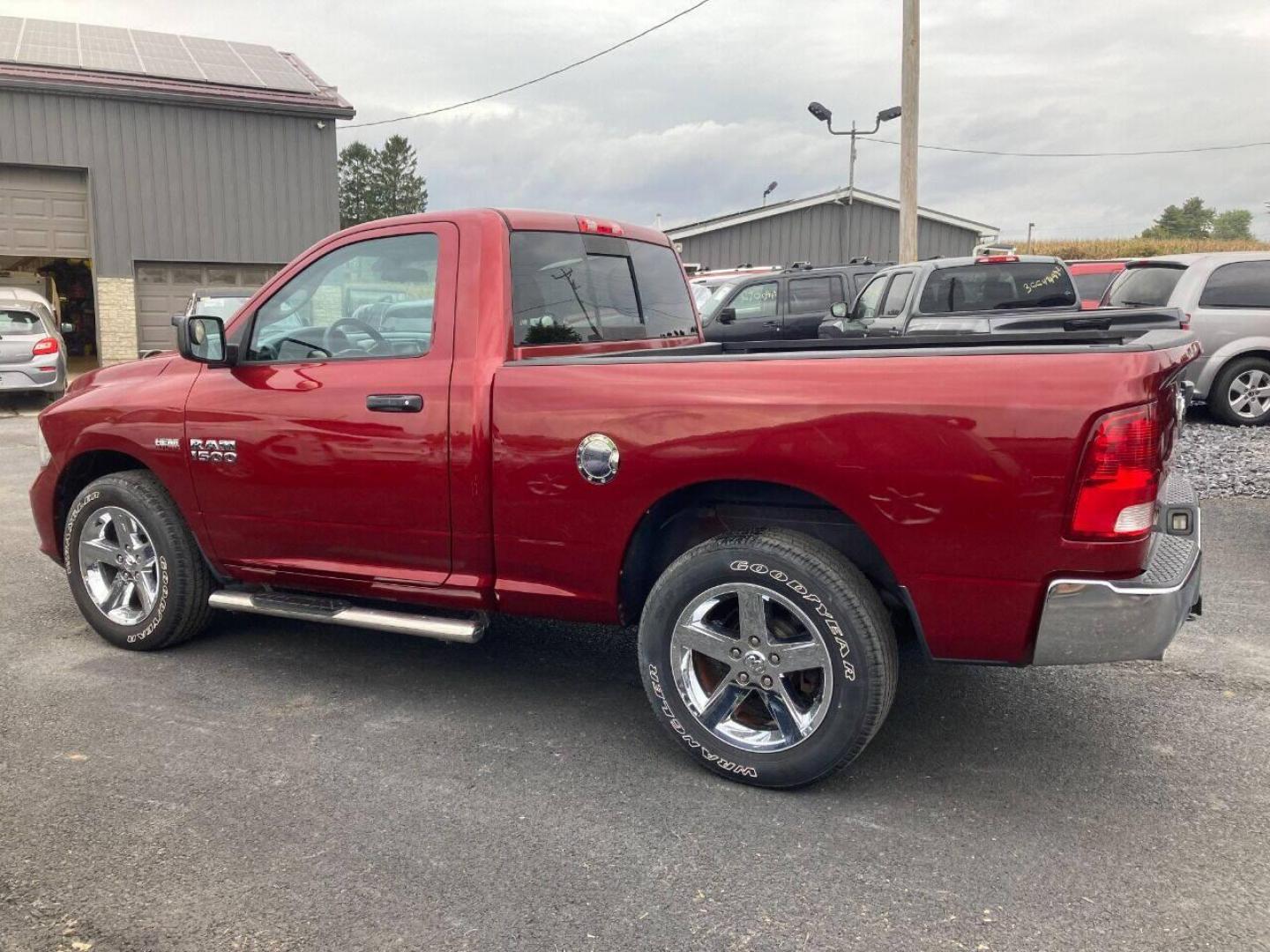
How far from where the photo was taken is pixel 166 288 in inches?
842

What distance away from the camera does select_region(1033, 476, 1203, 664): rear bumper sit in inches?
109

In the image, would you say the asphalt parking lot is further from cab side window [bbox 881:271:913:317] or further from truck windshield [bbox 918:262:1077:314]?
cab side window [bbox 881:271:913:317]

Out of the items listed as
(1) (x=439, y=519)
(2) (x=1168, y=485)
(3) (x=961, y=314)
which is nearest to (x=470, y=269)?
(1) (x=439, y=519)

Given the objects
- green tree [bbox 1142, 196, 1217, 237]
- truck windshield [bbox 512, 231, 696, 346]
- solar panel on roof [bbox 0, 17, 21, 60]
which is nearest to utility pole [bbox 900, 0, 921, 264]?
truck windshield [bbox 512, 231, 696, 346]

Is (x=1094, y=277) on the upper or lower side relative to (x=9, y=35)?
lower

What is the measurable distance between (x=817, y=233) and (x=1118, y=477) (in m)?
29.1

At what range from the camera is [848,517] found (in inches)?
125

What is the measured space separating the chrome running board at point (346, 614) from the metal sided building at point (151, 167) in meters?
18.8

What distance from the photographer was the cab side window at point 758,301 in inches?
562

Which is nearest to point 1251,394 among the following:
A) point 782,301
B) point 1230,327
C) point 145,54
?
point 1230,327

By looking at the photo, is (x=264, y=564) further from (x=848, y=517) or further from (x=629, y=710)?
(x=848, y=517)

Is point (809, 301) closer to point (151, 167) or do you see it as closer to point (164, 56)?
point (151, 167)

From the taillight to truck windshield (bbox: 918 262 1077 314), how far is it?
7.72m

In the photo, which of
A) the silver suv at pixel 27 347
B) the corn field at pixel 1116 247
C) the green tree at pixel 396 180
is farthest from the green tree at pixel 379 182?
the silver suv at pixel 27 347
